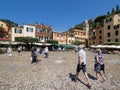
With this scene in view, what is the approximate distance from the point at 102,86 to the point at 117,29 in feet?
162

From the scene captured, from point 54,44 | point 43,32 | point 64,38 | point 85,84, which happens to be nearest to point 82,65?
point 85,84

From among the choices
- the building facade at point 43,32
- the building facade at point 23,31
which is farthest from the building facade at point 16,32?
the building facade at point 43,32

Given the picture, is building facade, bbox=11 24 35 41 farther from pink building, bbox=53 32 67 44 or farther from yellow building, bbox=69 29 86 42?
yellow building, bbox=69 29 86 42

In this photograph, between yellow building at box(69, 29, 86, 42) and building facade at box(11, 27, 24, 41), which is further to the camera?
yellow building at box(69, 29, 86, 42)

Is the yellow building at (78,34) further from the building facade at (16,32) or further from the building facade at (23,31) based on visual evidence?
the building facade at (16,32)

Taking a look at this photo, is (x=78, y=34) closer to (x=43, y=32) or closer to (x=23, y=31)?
(x=43, y=32)

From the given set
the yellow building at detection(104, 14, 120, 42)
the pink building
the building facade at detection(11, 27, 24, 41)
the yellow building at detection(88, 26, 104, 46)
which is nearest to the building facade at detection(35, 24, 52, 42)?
the pink building

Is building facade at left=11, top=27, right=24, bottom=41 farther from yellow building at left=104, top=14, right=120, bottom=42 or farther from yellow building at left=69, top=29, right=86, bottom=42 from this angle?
yellow building at left=104, top=14, right=120, bottom=42

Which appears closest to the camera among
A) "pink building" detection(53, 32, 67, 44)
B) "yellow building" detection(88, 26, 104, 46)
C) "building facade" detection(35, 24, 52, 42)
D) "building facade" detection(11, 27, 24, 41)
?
"building facade" detection(11, 27, 24, 41)

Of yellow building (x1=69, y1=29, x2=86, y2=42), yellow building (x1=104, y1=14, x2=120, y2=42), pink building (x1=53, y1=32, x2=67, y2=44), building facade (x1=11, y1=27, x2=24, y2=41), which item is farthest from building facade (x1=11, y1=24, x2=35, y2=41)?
Result: yellow building (x1=104, y1=14, x2=120, y2=42)

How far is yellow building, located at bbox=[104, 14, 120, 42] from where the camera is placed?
5278cm

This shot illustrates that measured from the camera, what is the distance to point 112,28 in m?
55.0

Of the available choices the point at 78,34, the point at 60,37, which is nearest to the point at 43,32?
the point at 60,37

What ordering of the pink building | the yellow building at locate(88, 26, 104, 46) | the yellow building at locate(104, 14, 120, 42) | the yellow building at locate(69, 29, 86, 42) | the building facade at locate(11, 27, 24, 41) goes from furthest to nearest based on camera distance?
the yellow building at locate(69, 29, 86, 42)
the pink building
the yellow building at locate(88, 26, 104, 46)
the yellow building at locate(104, 14, 120, 42)
the building facade at locate(11, 27, 24, 41)
